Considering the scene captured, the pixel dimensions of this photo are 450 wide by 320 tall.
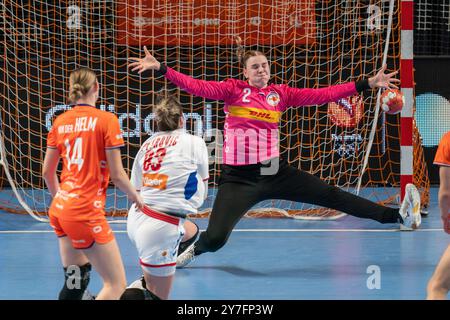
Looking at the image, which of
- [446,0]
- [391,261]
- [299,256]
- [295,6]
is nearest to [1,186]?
[295,6]

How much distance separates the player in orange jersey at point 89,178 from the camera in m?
4.12

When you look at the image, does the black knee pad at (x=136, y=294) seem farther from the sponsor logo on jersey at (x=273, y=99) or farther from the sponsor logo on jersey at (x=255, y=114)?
the sponsor logo on jersey at (x=273, y=99)

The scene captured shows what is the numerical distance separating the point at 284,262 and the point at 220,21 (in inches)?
172

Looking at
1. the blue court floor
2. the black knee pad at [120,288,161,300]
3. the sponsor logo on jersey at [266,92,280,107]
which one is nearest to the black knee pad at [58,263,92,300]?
the black knee pad at [120,288,161,300]

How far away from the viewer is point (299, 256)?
677 cm

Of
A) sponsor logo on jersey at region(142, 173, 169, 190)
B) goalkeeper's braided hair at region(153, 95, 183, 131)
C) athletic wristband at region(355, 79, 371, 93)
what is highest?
goalkeeper's braided hair at region(153, 95, 183, 131)

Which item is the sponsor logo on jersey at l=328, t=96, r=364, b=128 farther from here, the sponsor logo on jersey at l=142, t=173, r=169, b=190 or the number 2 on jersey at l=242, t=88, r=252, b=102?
the sponsor logo on jersey at l=142, t=173, r=169, b=190

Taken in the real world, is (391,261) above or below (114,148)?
below

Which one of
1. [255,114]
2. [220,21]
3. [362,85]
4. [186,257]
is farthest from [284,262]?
[220,21]

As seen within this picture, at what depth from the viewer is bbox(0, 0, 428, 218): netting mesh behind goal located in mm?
9875

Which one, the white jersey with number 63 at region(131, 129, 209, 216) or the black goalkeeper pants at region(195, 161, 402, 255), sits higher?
the white jersey with number 63 at region(131, 129, 209, 216)

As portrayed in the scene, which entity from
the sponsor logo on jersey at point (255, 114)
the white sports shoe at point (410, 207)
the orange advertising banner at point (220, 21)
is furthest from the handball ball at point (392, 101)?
the orange advertising banner at point (220, 21)
